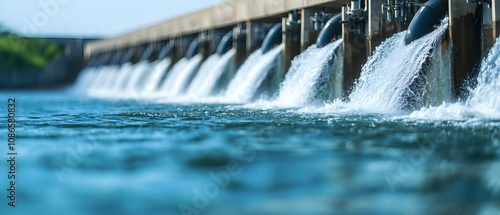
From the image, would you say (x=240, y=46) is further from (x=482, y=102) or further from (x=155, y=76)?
(x=482, y=102)

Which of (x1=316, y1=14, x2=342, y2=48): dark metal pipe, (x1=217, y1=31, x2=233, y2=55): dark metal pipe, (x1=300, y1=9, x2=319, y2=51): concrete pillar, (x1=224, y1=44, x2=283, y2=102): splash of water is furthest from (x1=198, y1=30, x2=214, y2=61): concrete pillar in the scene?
(x1=316, y1=14, x2=342, y2=48): dark metal pipe

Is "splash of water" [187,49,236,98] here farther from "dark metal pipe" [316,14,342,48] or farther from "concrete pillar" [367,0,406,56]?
"concrete pillar" [367,0,406,56]

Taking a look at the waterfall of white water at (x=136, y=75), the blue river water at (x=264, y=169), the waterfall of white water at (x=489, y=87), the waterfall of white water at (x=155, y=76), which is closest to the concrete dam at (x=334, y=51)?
the waterfall of white water at (x=155, y=76)

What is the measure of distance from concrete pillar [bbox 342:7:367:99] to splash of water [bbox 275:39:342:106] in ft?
2.09

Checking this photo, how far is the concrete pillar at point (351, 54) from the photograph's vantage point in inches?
883

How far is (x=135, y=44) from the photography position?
177 feet

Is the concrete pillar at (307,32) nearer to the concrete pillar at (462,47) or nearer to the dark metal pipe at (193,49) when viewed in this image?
the concrete pillar at (462,47)

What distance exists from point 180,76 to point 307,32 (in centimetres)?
1350

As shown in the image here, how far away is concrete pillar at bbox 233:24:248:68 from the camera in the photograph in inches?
1294

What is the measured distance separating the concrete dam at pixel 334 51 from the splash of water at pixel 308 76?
0.03m

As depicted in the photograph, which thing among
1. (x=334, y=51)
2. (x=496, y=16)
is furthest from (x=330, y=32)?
(x=496, y=16)

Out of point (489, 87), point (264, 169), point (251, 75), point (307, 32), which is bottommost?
point (264, 169)

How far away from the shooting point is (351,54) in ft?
74.2

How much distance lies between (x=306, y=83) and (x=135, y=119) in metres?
6.98
